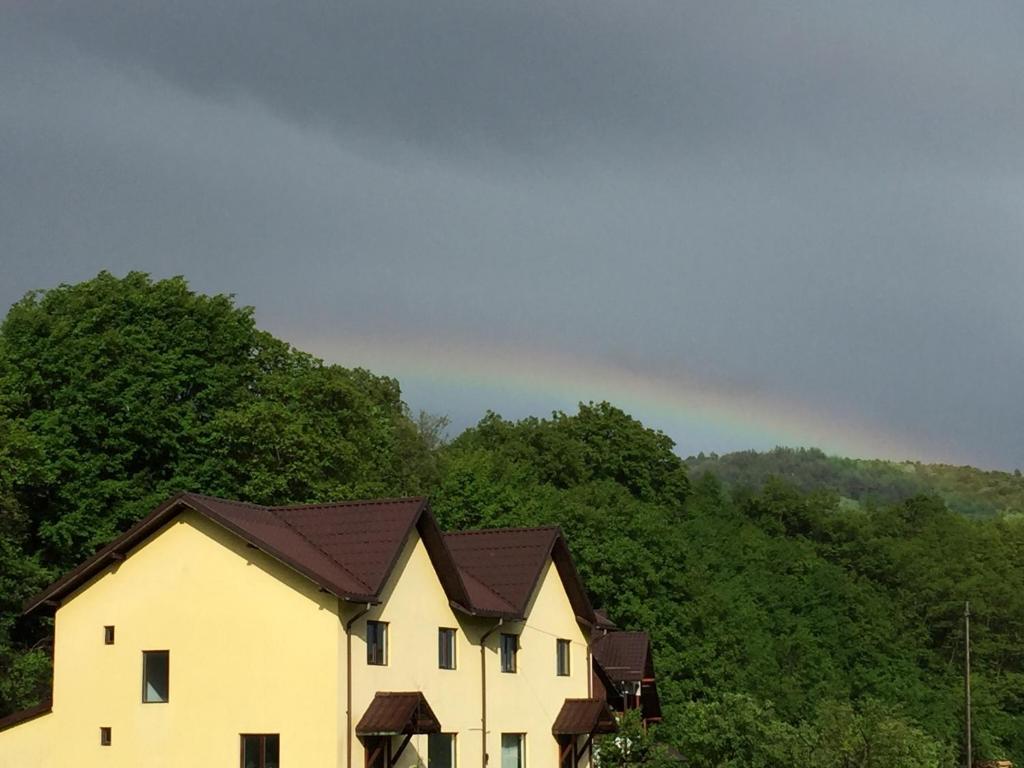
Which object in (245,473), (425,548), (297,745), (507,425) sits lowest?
(297,745)

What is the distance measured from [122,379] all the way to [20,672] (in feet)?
47.9

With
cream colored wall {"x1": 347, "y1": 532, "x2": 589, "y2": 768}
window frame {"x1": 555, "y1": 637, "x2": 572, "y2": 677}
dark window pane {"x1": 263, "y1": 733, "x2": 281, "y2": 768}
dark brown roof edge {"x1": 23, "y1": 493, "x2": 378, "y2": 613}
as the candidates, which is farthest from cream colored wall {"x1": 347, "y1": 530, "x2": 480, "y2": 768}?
window frame {"x1": 555, "y1": 637, "x2": 572, "y2": 677}

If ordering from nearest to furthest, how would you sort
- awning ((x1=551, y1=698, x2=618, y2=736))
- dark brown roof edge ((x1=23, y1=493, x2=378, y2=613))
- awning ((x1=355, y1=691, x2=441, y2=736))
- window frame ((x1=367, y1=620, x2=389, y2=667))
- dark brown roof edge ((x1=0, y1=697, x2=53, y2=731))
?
1. dark brown roof edge ((x1=23, y1=493, x2=378, y2=613))
2. awning ((x1=355, y1=691, x2=441, y2=736))
3. window frame ((x1=367, y1=620, x2=389, y2=667))
4. dark brown roof edge ((x1=0, y1=697, x2=53, y2=731))
5. awning ((x1=551, y1=698, x2=618, y2=736))

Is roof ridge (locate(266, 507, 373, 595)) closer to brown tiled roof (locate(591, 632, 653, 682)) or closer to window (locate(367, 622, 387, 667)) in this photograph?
window (locate(367, 622, 387, 667))

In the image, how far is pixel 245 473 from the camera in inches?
2530

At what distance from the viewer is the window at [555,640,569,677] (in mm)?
53041

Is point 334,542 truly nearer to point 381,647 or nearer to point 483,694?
point 381,647

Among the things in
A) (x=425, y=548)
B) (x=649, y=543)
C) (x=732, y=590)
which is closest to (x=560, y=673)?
(x=425, y=548)

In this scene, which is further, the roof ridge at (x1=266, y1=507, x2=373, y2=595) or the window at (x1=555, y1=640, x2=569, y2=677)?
the window at (x1=555, y1=640, x2=569, y2=677)

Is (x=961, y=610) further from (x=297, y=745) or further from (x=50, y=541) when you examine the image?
(x=297, y=745)

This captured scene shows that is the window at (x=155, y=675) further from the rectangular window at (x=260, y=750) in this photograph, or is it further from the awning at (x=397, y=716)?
the awning at (x=397, y=716)

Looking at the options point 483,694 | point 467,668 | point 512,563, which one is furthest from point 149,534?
point 512,563

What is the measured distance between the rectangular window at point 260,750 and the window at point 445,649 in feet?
21.6

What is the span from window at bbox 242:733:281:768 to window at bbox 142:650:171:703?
2881 mm
